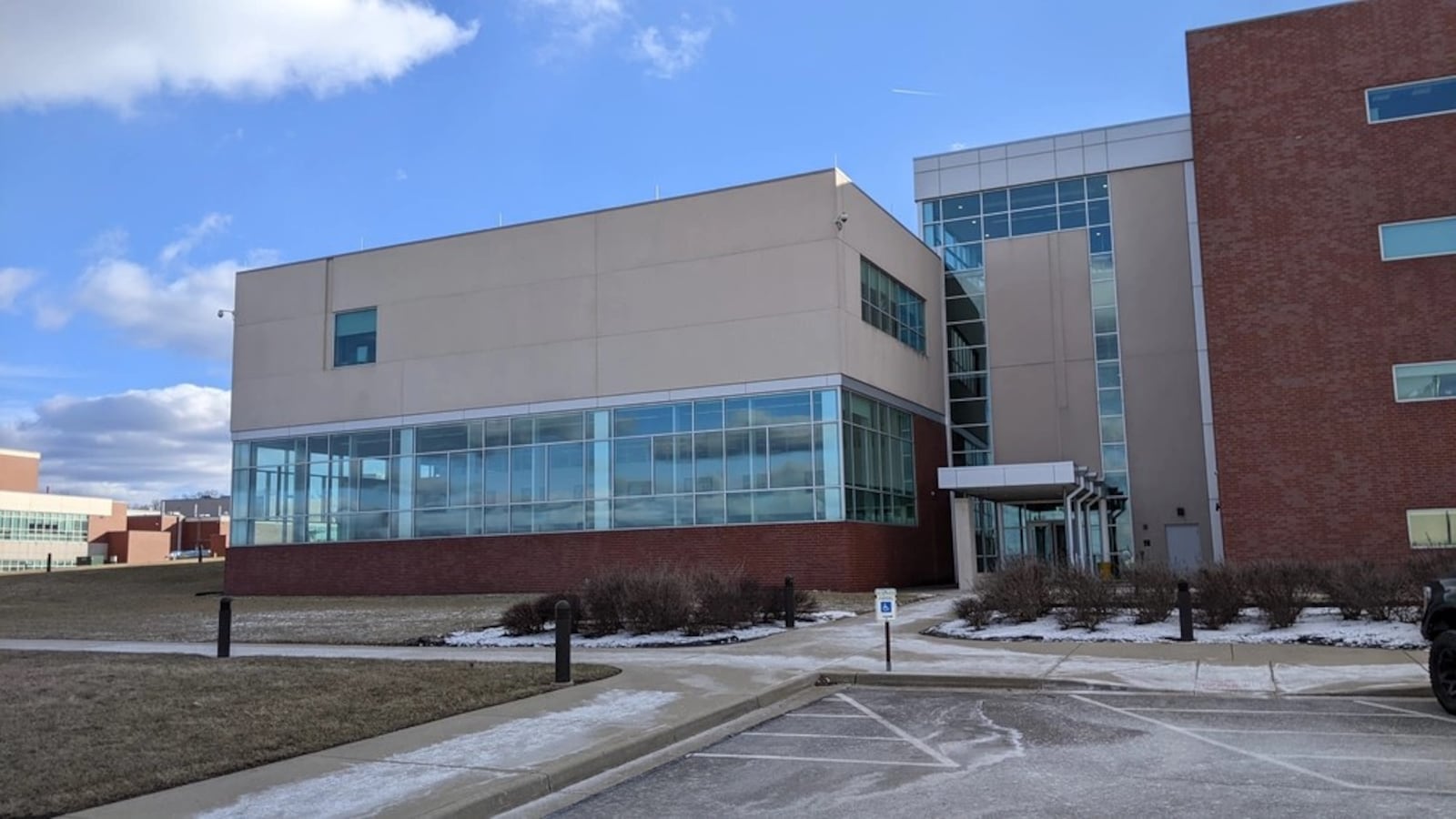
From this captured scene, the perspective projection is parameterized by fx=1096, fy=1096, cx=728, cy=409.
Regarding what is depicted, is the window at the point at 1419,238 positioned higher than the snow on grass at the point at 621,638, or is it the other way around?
the window at the point at 1419,238

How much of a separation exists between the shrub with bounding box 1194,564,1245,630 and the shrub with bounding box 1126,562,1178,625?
48 centimetres

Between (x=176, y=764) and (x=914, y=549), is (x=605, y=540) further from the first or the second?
(x=176, y=764)

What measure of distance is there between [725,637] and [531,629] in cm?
392

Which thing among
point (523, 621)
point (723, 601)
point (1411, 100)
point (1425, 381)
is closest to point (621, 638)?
point (723, 601)

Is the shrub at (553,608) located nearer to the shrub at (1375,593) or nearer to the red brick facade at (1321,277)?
the shrub at (1375,593)

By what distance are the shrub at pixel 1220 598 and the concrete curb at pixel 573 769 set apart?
9.35 metres

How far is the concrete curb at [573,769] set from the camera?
291 inches

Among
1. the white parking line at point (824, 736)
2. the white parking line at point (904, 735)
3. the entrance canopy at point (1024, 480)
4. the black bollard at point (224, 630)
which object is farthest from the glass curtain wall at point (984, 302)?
the white parking line at point (824, 736)

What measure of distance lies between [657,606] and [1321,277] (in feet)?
73.1

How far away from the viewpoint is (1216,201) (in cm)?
3175

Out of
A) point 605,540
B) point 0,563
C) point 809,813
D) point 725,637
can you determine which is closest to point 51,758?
point 809,813

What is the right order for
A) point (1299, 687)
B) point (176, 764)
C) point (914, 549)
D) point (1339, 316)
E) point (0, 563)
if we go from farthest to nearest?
point (0, 563)
point (914, 549)
point (1339, 316)
point (1299, 687)
point (176, 764)

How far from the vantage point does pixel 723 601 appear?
19500mm

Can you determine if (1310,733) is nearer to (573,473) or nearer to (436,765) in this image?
(436,765)
